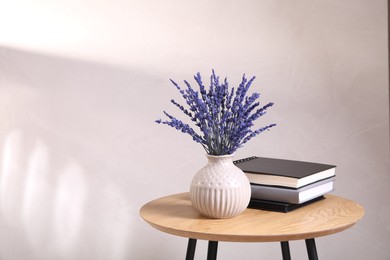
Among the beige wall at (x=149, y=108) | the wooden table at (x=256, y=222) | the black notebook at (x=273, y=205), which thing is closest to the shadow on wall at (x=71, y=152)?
the beige wall at (x=149, y=108)

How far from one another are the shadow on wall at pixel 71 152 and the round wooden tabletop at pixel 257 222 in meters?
0.72

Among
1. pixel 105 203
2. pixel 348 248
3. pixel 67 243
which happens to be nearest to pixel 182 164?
pixel 105 203

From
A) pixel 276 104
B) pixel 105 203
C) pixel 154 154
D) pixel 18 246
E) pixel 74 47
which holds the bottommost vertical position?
pixel 18 246

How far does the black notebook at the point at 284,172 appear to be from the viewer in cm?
166

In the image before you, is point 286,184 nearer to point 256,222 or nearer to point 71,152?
point 256,222

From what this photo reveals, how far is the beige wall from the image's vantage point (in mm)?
2352

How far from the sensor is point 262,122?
2391mm

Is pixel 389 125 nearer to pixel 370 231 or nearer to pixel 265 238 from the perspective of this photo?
pixel 370 231

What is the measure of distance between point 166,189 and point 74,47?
2.01 feet

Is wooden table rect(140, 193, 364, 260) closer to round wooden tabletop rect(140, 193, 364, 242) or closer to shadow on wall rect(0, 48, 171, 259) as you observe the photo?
round wooden tabletop rect(140, 193, 364, 242)

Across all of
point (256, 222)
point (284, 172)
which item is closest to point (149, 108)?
point (284, 172)

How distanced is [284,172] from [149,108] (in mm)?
855

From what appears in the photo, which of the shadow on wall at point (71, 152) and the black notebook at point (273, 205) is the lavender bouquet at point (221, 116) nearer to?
the black notebook at point (273, 205)

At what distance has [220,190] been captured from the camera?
1559 millimetres
